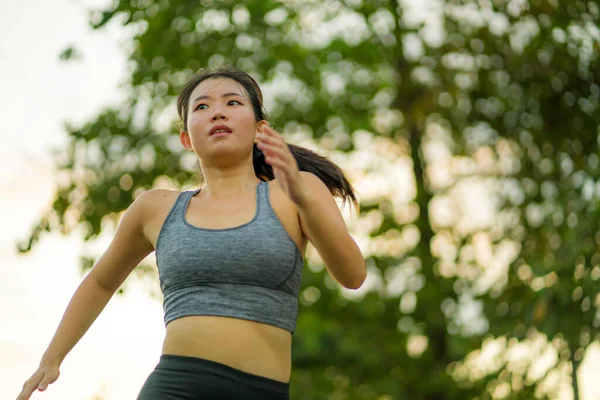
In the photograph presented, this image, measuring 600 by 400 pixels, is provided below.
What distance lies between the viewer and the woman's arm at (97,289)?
3297 millimetres

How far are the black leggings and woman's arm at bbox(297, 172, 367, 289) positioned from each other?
1.30 feet

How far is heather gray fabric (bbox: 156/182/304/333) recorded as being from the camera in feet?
9.73

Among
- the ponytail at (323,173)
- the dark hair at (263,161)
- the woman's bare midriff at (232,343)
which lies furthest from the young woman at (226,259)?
the ponytail at (323,173)

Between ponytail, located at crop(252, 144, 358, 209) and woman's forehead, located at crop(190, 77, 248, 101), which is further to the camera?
ponytail, located at crop(252, 144, 358, 209)

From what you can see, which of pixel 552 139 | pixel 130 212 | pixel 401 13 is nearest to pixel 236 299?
pixel 130 212

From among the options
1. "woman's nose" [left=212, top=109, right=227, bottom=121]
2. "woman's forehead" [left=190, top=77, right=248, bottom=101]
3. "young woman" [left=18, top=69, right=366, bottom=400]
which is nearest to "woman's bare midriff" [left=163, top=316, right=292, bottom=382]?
"young woman" [left=18, top=69, right=366, bottom=400]

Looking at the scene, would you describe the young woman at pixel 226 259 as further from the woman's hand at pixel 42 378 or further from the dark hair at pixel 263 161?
the dark hair at pixel 263 161

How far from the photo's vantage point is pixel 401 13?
12727mm

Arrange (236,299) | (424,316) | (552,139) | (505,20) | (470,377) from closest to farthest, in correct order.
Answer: (236,299) → (552,139) → (505,20) → (470,377) → (424,316)

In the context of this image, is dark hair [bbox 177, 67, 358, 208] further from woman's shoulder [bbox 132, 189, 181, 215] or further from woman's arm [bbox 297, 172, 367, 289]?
woman's arm [bbox 297, 172, 367, 289]

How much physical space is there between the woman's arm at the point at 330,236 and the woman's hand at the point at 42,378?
0.96 meters

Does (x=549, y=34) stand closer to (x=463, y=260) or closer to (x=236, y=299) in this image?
(x=463, y=260)

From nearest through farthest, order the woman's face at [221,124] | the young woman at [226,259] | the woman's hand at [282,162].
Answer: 1. the woman's hand at [282,162]
2. the young woman at [226,259]
3. the woman's face at [221,124]

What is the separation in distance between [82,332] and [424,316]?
9490 millimetres
